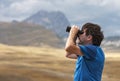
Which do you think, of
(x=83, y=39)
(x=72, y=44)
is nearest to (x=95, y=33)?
(x=83, y=39)

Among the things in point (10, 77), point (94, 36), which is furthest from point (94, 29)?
point (10, 77)

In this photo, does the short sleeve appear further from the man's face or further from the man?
A: the man's face

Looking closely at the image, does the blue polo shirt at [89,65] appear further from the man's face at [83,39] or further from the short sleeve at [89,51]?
the man's face at [83,39]

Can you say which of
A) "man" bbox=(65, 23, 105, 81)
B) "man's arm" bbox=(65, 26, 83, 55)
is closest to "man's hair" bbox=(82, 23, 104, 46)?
"man" bbox=(65, 23, 105, 81)

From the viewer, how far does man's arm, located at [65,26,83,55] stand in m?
5.29

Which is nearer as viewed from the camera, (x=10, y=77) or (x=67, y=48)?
(x=67, y=48)

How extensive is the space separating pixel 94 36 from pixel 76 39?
264 mm

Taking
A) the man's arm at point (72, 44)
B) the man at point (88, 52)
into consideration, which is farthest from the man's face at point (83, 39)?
the man's arm at point (72, 44)

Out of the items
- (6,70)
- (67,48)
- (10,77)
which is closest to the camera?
(67,48)

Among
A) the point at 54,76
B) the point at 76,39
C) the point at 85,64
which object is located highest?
the point at 76,39

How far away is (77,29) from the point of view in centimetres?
543

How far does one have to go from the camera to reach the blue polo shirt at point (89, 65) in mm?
5441

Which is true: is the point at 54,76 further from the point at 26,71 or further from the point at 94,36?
the point at 94,36

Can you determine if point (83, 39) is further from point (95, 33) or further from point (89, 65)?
point (89, 65)
